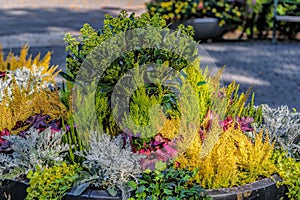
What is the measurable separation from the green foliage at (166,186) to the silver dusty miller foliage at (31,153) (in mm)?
505

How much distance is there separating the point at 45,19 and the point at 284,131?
30.5 ft

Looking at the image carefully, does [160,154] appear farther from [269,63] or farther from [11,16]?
[11,16]

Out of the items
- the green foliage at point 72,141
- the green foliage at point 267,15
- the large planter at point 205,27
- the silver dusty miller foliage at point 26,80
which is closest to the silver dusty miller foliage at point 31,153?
the green foliage at point 72,141

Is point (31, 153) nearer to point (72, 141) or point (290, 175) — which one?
point (72, 141)

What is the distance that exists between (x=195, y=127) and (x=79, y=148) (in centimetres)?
70

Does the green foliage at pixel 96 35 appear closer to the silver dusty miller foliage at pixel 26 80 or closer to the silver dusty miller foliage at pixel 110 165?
the silver dusty miller foliage at pixel 26 80

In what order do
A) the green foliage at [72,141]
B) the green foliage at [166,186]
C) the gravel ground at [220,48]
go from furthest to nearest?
the gravel ground at [220,48], the green foliage at [72,141], the green foliage at [166,186]

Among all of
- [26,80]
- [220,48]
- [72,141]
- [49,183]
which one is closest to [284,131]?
[72,141]

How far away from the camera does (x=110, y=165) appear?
8.37 ft

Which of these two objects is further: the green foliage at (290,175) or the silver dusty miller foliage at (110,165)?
the green foliage at (290,175)

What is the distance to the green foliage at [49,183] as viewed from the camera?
8.35 ft

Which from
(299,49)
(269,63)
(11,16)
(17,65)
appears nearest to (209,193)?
(17,65)

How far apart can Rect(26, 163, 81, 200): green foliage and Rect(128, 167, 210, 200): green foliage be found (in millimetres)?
340

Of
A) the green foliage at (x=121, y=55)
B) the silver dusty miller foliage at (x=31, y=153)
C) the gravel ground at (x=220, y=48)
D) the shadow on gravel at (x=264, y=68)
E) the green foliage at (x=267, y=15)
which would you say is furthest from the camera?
the green foliage at (x=267, y=15)
